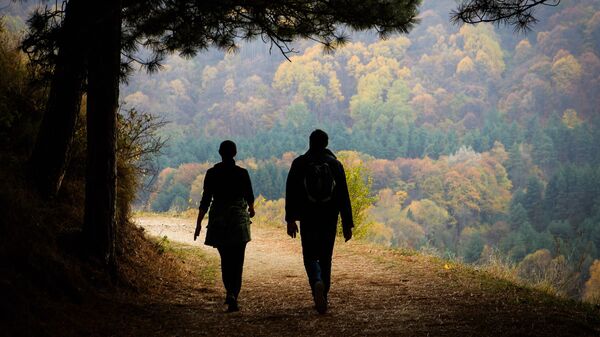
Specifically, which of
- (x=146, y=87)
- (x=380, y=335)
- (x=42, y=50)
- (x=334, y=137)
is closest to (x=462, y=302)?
(x=380, y=335)

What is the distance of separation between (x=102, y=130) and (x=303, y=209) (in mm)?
2308

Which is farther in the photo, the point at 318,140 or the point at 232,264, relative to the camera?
the point at 232,264

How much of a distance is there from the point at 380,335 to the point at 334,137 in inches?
4480

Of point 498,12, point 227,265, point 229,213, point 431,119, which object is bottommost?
point 227,265

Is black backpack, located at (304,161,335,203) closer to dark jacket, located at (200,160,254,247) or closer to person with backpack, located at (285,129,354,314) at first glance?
person with backpack, located at (285,129,354,314)

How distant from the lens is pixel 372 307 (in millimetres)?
5305

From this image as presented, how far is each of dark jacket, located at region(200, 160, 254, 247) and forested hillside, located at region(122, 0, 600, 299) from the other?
215ft

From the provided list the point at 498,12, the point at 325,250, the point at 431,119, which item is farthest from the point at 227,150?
the point at 431,119

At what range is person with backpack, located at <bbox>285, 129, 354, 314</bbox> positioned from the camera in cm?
488

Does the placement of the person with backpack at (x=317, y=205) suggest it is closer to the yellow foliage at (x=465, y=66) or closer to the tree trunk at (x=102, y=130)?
the tree trunk at (x=102, y=130)

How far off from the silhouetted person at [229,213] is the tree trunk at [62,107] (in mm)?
1892

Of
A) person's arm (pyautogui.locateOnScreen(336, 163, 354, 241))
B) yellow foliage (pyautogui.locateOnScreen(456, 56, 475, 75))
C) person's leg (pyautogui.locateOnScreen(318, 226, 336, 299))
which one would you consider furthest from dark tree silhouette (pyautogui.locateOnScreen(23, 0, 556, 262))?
yellow foliage (pyautogui.locateOnScreen(456, 56, 475, 75))

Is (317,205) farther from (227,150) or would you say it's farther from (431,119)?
(431,119)

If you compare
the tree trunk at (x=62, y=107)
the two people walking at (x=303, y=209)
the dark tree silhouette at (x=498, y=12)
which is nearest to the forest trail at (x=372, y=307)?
the two people walking at (x=303, y=209)
